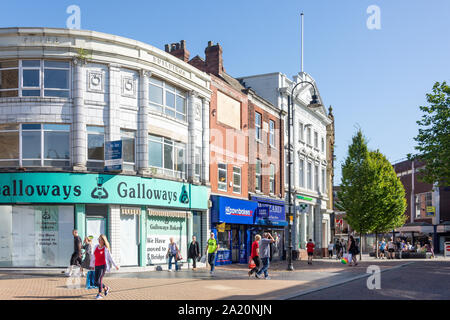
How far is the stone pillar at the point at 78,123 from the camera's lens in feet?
72.3

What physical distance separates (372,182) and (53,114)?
33231mm

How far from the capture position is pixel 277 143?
1506 inches

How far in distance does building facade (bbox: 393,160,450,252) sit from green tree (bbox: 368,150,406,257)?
17191 mm

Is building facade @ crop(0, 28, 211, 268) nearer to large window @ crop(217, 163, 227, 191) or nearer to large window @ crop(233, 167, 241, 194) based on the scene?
large window @ crop(217, 163, 227, 191)

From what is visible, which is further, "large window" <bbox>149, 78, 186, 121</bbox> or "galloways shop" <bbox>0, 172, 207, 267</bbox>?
"large window" <bbox>149, 78, 186, 121</bbox>

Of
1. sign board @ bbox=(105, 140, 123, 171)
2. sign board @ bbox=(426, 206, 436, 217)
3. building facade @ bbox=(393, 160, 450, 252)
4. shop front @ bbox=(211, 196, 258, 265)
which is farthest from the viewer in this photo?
sign board @ bbox=(426, 206, 436, 217)

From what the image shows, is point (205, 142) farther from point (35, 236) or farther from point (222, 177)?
point (35, 236)

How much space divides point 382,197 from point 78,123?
1300 inches

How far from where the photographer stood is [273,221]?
3647 centimetres

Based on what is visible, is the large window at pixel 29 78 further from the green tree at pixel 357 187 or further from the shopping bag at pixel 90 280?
the green tree at pixel 357 187

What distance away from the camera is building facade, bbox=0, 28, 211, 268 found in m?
21.6

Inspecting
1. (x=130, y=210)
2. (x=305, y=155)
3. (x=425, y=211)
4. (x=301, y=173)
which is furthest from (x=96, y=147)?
(x=425, y=211)

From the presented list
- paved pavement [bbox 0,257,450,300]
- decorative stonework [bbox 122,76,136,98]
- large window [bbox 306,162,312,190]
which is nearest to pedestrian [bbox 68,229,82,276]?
paved pavement [bbox 0,257,450,300]

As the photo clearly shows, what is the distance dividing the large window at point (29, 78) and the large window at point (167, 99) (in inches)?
185
